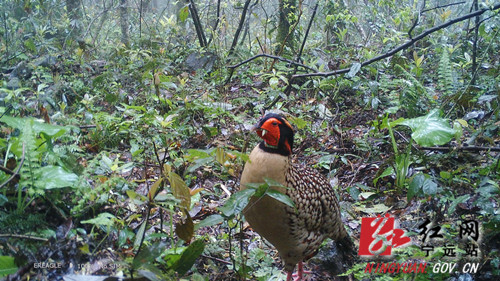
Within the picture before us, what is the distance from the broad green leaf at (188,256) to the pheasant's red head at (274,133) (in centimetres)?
96

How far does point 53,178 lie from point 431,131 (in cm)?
324

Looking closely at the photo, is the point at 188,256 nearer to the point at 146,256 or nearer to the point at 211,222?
the point at 211,222

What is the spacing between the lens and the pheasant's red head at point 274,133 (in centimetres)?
295

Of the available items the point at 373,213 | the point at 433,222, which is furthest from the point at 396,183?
the point at 433,222

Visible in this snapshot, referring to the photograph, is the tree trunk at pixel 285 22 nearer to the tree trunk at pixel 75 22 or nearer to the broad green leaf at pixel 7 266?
the tree trunk at pixel 75 22

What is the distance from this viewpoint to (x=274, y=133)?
295cm

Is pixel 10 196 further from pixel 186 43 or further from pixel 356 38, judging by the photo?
pixel 356 38

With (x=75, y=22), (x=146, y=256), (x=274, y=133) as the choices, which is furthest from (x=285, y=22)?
(x=146, y=256)

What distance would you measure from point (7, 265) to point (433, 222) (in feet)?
10.9

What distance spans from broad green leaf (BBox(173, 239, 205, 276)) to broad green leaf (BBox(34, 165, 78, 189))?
88 centimetres

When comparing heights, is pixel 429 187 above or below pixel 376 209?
above

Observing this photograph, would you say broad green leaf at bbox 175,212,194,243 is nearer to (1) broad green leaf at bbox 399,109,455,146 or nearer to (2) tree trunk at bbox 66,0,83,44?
(1) broad green leaf at bbox 399,109,455,146

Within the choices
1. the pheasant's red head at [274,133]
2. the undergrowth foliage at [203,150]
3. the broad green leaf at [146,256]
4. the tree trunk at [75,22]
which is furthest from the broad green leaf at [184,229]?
the tree trunk at [75,22]

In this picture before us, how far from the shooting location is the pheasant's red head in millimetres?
2945
